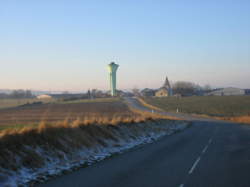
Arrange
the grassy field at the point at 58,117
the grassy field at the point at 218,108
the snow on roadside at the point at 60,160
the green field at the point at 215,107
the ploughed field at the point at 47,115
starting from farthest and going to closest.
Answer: the green field at the point at 215,107 → the grassy field at the point at 218,108 → the ploughed field at the point at 47,115 → the grassy field at the point at 58,117 → the snow on roadside at the point at 60,160

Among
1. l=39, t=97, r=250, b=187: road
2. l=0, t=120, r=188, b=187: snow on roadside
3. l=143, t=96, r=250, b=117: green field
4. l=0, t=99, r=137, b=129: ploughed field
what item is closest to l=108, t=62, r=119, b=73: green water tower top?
l=143, t=96, r=250, b=117: green field

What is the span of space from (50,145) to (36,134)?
718mm

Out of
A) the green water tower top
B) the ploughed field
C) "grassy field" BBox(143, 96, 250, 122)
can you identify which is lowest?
"grassy field" BBox(143, 96, 250, 122)

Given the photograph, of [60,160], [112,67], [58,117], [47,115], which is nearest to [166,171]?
[60,160]

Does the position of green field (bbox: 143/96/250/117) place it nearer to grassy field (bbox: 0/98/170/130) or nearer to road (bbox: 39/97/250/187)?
grassy field (bbox: 0/98/170/130)

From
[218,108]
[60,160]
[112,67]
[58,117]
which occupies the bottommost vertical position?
[218,108]

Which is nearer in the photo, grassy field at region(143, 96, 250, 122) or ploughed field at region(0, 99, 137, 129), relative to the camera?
ploughed field at region(0, 99, 137, 129)

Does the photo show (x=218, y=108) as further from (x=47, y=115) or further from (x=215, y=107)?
(x=47, y=115)

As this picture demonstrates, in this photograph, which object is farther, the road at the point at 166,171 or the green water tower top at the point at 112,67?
the green water tower top at the point at 112,67

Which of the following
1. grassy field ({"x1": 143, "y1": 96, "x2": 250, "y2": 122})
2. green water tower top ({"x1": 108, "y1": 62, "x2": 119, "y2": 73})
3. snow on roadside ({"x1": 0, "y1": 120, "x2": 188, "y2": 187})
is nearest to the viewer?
snow on roadside ({"x1": 0, "y1": 120, "x2": 188, "y2": 187})

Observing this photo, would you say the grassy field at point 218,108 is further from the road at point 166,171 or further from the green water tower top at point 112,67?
the road at point 166,171

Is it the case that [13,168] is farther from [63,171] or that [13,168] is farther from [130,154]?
[130,154]

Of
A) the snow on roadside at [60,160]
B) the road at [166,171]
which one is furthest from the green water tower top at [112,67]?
the road at [166,171]

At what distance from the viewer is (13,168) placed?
30.6 ft
